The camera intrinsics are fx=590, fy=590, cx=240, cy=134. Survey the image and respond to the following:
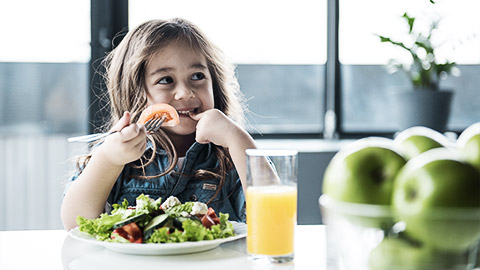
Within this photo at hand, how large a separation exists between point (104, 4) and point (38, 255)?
6.70 feet

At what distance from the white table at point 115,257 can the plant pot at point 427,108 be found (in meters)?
1.85

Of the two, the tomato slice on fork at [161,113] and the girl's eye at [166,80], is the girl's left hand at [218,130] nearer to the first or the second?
the tomato slice on fork at [161,113]

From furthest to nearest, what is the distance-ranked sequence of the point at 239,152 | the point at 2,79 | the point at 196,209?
the point at 2,79
the point at 239,152
the point at 196,209

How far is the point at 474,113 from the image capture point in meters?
3.25

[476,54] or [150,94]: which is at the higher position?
[476,54]

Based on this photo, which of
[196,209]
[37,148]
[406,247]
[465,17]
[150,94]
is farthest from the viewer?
[465,17]

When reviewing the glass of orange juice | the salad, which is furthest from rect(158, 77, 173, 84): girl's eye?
the glass of orange juice

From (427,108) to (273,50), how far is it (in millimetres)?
843

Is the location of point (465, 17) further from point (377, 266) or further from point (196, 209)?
point (377, 266)

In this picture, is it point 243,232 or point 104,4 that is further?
point 104,4

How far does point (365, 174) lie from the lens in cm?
63

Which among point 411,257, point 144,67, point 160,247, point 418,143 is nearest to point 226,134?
point 144,67

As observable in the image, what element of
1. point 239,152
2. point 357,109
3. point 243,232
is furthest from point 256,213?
point 357,109

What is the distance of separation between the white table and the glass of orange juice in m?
0.03
